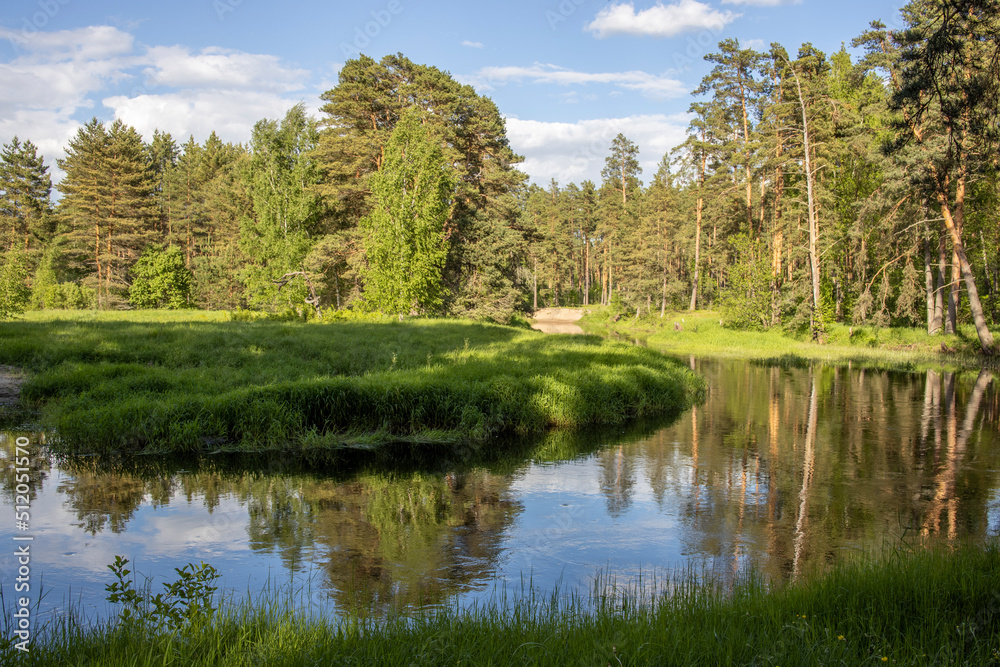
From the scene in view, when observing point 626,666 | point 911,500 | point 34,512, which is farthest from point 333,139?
point 626,666

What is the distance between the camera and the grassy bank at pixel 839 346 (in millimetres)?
28359

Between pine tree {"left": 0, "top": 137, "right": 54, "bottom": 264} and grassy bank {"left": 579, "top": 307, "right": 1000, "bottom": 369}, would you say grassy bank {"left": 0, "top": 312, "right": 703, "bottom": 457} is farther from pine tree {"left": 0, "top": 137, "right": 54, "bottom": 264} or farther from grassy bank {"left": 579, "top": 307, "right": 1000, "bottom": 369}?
pine tree {"left": 0, "top": 137, "right": 54, "bottom": 264}

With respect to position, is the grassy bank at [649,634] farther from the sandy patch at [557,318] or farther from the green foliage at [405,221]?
the sandy patch at [557,318]

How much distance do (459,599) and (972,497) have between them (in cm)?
840

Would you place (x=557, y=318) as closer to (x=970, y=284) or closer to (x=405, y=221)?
(x=405, y=221)

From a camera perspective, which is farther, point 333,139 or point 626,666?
point 333,139

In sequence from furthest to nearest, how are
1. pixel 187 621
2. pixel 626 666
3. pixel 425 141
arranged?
pixel 425 141 → pixel 187 621 → pixel 626 666

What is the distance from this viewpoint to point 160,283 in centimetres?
4747

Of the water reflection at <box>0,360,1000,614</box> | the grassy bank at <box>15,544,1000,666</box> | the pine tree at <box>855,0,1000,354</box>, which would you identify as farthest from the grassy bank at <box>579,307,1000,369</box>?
the grassy bank at <box>15,544,1000,666</box>

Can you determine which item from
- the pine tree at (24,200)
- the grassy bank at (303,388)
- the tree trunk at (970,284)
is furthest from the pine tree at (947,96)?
the pine tree at (24,200)

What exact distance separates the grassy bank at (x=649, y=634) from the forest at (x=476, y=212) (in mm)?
19041

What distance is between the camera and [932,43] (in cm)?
857

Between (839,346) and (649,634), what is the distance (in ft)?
107

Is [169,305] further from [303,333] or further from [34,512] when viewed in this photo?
[34,512]
